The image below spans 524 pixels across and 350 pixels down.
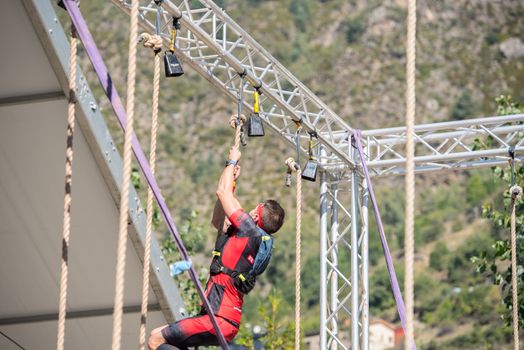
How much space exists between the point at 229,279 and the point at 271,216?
0.46 metres

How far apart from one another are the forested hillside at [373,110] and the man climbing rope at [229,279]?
33230 millimetres

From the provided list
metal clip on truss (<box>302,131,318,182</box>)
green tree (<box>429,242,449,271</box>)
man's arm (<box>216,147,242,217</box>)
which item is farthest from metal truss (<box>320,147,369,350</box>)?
green tree (<box>429,242,449,271</box>)

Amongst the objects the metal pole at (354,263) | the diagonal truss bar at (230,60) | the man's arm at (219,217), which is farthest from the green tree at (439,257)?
the man's arm at (219,217)

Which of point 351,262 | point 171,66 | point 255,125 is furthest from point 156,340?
point 351,262

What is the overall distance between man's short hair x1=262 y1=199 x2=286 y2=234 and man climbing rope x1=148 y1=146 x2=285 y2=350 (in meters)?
0.07

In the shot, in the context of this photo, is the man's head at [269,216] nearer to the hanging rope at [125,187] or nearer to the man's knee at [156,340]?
the man's knee at [156,340]

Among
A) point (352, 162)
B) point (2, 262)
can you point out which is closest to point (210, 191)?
point (352, 162)

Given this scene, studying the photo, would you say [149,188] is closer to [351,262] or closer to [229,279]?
[229,279]

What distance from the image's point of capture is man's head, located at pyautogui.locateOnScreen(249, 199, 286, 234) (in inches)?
315

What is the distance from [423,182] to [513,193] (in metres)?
40.2

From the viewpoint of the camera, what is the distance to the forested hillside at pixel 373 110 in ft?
148

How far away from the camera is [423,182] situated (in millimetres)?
51906

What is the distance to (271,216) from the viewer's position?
7996 millimetres

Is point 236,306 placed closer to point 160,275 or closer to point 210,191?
point 160,275
